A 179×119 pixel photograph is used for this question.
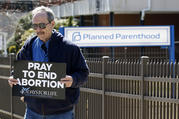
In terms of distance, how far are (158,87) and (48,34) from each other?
7.41ft

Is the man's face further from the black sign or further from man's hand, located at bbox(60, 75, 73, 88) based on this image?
man's hand, located at bbox(60, 75, 73, 88)

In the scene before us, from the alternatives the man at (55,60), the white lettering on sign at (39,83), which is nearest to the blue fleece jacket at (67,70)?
the man at (55,60)

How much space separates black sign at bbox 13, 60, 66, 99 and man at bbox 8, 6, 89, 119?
60 mm

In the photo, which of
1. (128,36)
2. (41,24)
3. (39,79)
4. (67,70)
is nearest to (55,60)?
(67,70)

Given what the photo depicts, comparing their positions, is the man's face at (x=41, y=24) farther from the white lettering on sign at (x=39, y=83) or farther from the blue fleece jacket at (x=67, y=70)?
the white lettering on sign at (x=39, y=83)

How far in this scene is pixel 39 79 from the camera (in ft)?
11.5

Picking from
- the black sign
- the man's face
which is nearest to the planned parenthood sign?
the black sign

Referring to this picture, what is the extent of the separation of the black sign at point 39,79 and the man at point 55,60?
60 millimetres

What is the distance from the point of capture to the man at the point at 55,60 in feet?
10.6

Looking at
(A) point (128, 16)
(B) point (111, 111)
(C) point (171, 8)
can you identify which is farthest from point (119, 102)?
(A) point (128, 16)

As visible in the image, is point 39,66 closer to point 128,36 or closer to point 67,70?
point 67,70

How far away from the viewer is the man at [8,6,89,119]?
10.6 feet

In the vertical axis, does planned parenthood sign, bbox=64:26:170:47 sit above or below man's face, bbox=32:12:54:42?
below

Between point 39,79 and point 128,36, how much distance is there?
240 inches
